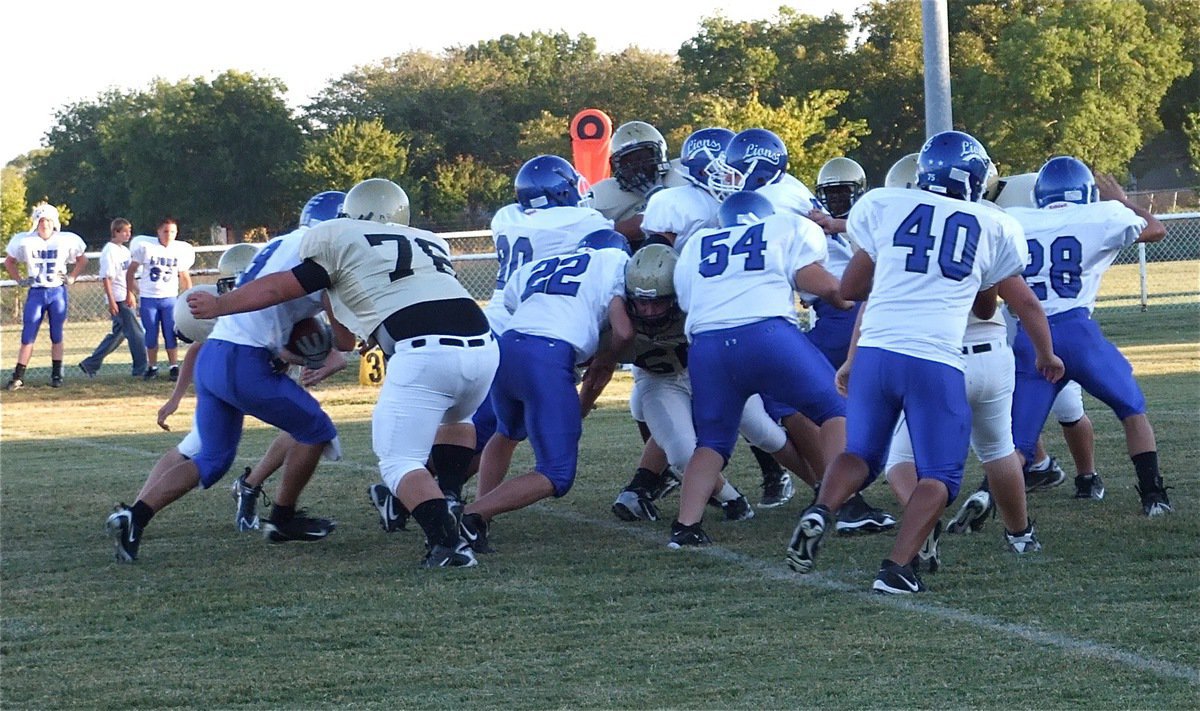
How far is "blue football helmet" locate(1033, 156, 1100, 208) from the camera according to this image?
23.2 ft

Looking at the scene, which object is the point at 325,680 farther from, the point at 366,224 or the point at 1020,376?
the point at 1020,376

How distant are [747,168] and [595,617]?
115 inches

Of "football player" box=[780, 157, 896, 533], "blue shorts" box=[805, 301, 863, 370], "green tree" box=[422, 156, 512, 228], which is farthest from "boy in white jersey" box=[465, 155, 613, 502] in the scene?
"green tree" box=[422, 156, 512, 228]

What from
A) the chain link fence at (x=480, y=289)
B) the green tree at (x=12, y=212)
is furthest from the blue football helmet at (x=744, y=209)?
the green tree at (x=12, y=212)

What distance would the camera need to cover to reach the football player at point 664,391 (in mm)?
6855

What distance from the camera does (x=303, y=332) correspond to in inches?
270

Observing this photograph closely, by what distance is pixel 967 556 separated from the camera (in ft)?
20.0

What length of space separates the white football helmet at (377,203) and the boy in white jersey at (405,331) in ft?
0.51

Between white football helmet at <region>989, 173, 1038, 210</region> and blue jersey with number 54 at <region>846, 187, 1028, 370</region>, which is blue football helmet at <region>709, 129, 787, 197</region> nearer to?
white football helmet at <region>989, 173, 1038, 210</region>

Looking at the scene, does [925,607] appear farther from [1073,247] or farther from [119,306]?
[119,306]

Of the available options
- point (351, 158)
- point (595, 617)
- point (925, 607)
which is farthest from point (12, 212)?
point (925, 607)

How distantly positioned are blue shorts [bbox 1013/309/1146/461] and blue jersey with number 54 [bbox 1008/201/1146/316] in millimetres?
90

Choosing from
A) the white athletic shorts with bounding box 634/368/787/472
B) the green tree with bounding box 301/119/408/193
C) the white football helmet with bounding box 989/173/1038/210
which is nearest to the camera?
the white athletic shorts with bounding box 634/368/787/472

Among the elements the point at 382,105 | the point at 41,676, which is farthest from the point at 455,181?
the point at 41,676
